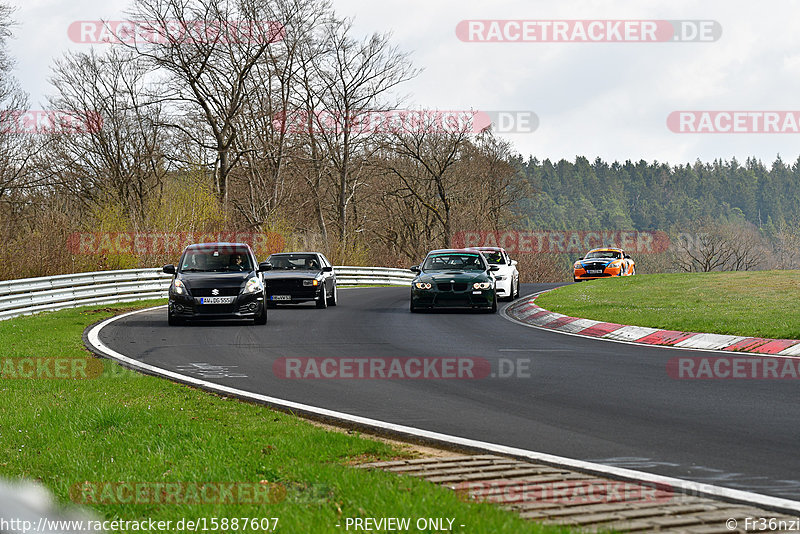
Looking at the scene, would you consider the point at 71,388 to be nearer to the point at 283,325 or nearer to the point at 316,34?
the point at 283,325

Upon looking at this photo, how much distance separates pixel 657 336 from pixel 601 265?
26.6 meters

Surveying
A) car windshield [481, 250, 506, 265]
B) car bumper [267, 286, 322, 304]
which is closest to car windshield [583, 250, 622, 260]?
car windshield [481, 250, 506, 265]

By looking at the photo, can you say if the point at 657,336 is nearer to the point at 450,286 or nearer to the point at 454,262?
the point at 450,286

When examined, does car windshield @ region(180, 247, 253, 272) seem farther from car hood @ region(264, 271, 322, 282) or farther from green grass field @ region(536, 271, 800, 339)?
green grass field @ region(536, 271, 800, 339)

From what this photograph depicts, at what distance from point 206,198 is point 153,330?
61.1 feet

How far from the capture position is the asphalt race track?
21.5ft

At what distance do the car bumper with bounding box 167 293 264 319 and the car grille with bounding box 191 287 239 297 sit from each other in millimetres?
112

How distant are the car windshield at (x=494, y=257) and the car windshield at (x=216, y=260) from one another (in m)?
10.0

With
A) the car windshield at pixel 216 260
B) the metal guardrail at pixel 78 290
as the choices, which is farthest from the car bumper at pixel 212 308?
the metal guardrail at pixel 78 290

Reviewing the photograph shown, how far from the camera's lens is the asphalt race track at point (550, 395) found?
6547 millimetres

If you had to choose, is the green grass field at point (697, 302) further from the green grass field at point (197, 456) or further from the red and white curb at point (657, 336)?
the green grass field at point (197, 456)

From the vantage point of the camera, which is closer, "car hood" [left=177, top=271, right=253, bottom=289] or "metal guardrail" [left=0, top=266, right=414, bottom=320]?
"car hood" [left=177, top=271, right=253, bottom=289]

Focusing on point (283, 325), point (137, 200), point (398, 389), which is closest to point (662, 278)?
point (283, 325)

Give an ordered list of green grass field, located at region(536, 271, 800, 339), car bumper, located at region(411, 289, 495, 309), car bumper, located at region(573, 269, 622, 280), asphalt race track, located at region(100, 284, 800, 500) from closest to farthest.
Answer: asphalt race track, located at region(100, 284, 800, 500) < green grass field, located at region(536, 271, 800, 339) < car bumper, located at region(411, 289, 495, 309) < car bumper, located at region(573, 269, 622, 280)
